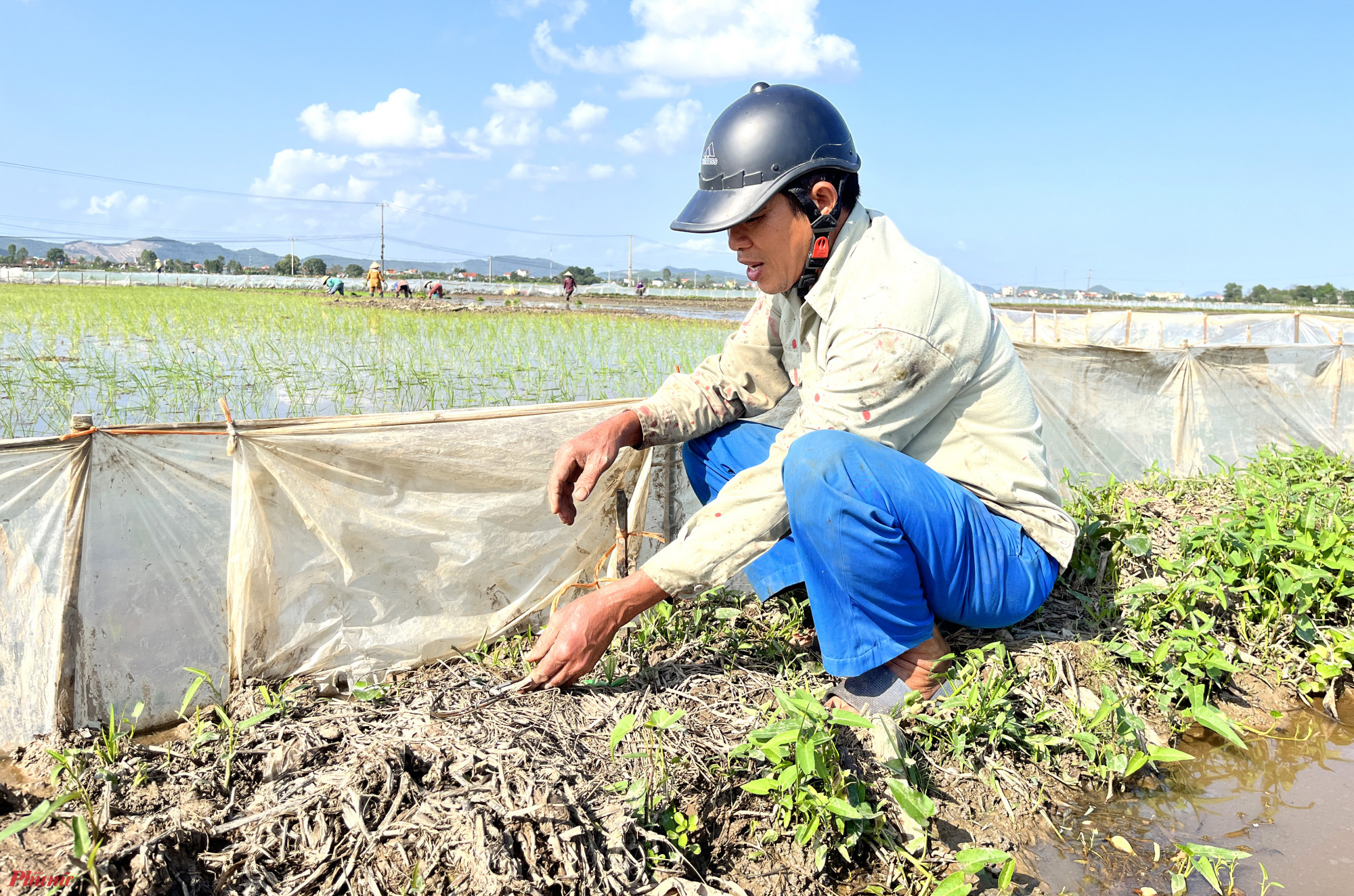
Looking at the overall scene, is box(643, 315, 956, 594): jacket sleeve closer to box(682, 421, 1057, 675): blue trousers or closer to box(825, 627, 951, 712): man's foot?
box(682, 421, 1057, 675): blue trousers

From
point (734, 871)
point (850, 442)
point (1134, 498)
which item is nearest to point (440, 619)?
point (734, 871)

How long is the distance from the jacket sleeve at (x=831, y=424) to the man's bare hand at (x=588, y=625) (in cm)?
4

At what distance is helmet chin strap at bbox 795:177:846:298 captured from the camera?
1.85m

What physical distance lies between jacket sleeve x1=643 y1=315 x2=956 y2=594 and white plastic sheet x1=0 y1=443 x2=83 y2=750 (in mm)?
1074

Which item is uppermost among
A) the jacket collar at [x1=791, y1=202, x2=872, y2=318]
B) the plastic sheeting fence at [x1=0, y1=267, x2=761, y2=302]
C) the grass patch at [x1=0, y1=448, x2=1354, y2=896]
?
the plastic sheeting fence at [x1=0, y1=267, x2=761, y2=302]

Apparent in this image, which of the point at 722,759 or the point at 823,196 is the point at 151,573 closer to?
the point at 722,759

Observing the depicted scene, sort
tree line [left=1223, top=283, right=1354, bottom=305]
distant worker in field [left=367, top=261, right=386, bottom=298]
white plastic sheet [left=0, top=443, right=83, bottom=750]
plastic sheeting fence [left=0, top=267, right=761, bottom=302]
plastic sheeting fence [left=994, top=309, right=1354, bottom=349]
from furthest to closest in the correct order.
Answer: tree line [left=1223, top=283, right=1354, bottom=305] → plastic sheeting fence [left=0, top=267, right=761, bottom=302] → distant worker in field [left=367, top=261, right=386, bottom=298] → plastic sheeting fence [left=994, top=309, right=1354, bottom=349] → white plastic sheet [left=0, top=443, right=83, bottom=750]

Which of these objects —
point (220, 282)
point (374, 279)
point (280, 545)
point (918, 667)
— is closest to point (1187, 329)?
point (918, 667)

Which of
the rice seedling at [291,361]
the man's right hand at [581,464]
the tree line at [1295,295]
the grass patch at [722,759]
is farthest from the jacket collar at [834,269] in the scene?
the tree line at [1295,295]

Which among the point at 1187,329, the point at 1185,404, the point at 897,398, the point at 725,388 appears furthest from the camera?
the point at 1187,329

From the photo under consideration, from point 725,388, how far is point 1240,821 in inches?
56.8

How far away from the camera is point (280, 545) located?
74.1 inches

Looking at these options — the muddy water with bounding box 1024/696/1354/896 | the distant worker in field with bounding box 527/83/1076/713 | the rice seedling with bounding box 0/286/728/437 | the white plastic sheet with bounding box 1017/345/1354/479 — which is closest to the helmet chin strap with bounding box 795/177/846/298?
the distant worker in field with bounding box 527/83/1076/713

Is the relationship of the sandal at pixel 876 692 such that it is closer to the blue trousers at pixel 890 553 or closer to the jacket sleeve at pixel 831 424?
the blue trousers at pixel 890 553
